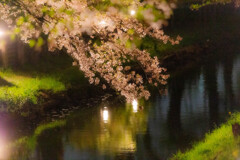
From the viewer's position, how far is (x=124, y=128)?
1717 centimetres

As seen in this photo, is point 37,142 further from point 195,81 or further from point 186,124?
point 195,81

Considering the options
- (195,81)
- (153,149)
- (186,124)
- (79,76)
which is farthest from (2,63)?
(153,149)

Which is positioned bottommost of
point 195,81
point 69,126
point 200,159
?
point 200,159

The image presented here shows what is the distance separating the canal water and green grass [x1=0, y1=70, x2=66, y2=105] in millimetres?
1020

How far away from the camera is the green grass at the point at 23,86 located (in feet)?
60.8

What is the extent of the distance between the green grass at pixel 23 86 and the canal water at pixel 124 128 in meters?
1.02

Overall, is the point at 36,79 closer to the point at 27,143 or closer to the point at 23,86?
the point at 23,86

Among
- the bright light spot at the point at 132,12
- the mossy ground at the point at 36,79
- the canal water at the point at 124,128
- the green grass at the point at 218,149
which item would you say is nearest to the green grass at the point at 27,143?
the canal water at the point at 124,128

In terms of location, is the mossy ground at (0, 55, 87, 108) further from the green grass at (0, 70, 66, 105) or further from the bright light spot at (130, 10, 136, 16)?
the bright light spot at (130, 10, 136, 16)

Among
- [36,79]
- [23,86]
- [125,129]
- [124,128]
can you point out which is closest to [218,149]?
[125,129]

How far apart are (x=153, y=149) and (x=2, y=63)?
1421 centimetres

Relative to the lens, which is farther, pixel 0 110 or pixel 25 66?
pixel 25 66

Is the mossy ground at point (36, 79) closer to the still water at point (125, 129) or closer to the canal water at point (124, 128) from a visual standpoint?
the canal water at point (124, 128)

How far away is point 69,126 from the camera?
702 inches
